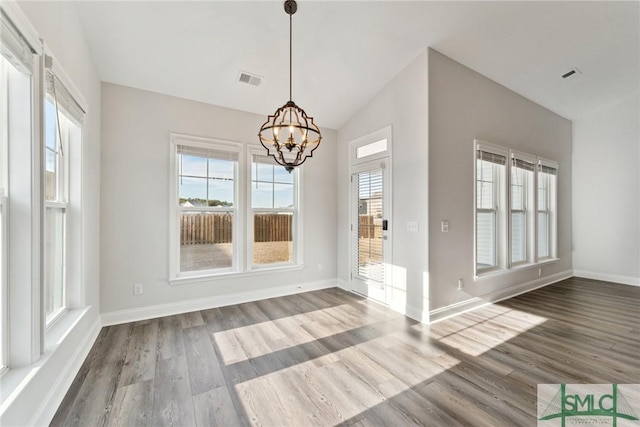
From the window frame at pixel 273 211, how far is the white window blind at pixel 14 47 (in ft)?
8.38

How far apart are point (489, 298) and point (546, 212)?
2618 millimetres

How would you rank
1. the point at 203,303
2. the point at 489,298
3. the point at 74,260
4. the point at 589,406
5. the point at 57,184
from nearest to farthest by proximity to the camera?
the point at 589,406, the point at 57,184, the point at 74,260, the point at 203,303, the point at 489,298

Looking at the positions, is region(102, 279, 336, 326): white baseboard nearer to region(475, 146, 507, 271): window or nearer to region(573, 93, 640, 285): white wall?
region(475, 146, 507, 271): window

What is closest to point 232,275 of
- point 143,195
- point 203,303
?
point 203,303

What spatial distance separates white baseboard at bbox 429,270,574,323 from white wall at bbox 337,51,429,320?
10.0 inches

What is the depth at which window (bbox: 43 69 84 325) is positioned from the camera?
2031 millimetres

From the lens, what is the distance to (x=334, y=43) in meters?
3.12

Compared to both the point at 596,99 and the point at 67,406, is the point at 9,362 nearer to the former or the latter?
the point at 67,406

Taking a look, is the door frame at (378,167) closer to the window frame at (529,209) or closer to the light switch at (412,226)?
the light switch at (412,226)

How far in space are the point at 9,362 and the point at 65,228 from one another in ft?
3.99

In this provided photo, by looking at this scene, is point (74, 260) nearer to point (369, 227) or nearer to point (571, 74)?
point (369, 227)

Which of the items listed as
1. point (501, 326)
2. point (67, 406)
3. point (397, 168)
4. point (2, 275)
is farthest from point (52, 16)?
point (501, 326)

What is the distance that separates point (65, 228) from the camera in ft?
7.88

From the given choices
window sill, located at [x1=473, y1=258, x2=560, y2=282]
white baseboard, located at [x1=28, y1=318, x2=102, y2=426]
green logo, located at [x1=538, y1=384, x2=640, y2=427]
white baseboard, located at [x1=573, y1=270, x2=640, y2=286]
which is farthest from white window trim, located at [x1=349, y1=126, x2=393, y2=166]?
white baseboard, located at [x1=573, y1=270, x2=640, y2=286]
